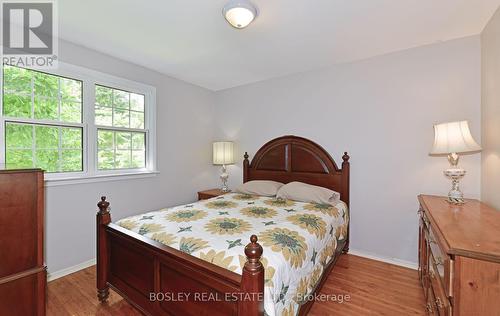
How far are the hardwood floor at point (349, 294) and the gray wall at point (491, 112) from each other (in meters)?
1.02

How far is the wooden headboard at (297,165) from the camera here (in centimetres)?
293

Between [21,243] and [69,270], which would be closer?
[21,243]

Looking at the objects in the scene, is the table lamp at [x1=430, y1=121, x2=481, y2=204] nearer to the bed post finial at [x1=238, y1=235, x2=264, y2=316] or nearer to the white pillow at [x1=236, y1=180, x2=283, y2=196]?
the white pillow at [x1=236, y1=180, x2=283, y2=196]

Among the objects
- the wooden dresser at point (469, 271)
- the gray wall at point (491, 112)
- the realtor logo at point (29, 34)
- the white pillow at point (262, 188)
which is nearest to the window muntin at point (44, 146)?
the realtor logo at point (29, 34)

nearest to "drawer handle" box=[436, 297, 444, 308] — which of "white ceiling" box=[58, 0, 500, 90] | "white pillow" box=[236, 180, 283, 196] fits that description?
"white pillow" box=[236, 180, 283, 196]

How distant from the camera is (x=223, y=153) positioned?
3781 mm

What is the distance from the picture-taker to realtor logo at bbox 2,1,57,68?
189 cm

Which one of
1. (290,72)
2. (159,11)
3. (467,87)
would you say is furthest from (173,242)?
(467,87)

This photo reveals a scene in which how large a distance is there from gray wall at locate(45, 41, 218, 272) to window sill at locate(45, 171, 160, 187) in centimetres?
5

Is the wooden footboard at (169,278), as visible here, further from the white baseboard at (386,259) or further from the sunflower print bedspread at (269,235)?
the white baseboard at (386,259)

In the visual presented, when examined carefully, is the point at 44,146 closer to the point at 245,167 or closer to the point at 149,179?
the point at 149,179

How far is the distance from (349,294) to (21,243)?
2.36 m

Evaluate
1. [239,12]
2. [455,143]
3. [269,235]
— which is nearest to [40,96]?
[239,12]

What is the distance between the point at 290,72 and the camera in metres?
3.25
